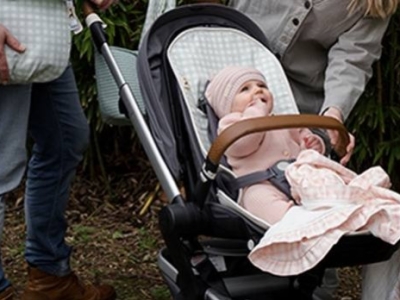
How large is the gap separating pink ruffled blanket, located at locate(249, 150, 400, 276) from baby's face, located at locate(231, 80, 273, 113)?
387 mm

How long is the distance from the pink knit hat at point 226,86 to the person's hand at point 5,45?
1.98ft

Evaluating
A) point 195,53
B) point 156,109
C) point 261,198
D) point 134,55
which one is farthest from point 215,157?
point 134,55

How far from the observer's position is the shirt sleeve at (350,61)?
10.2ft

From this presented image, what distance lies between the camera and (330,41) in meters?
3.23

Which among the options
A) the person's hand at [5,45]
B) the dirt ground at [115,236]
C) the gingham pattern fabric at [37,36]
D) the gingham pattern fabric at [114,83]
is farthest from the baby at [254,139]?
the dirt ground at [115,236]

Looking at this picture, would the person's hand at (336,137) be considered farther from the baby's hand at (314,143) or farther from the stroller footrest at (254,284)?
the stroller footrest at (254,284)

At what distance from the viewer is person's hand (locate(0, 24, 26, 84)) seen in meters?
2.90

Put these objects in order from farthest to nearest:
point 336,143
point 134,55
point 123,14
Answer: point 123,14
point 134,55
point 336,143

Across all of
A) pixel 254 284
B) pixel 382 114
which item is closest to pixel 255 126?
pixel 254 284

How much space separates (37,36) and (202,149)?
622 mm

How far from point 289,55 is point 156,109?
553 mm

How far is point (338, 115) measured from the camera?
10.1 ft

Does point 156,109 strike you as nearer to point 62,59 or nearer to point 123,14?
point 62,59

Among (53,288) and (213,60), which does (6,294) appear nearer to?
(53,288)
